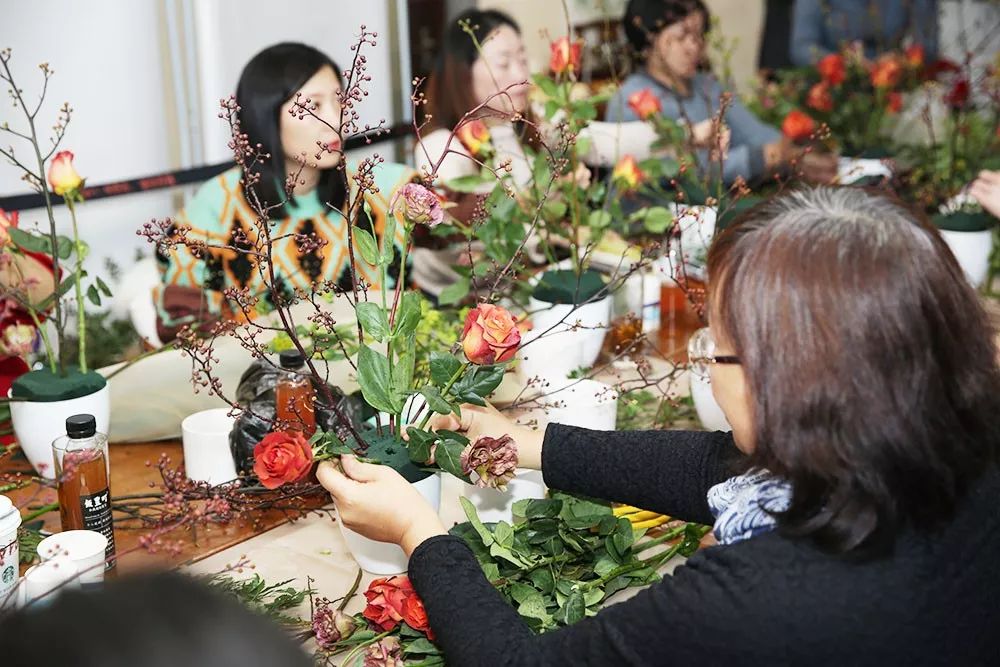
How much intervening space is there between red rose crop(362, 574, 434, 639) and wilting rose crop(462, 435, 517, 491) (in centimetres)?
Result: 13

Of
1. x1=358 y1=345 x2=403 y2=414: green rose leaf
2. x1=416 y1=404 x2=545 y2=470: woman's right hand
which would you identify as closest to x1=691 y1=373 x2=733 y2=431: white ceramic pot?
x1=416 y1=404 x2=545 y2=470: woman's right hand

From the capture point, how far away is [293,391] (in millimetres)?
1434

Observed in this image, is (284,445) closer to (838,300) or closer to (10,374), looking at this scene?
(838,300)

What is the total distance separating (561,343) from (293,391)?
0.48m

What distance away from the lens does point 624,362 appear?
6.24 feet

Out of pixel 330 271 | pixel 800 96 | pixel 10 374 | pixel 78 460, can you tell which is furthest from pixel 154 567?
pixel 800 96

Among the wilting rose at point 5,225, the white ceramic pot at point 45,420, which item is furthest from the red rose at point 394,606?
the wilting rose at point 5,225

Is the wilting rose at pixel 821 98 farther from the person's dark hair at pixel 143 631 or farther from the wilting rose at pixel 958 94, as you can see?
the person's dark hair at pixel 143 631

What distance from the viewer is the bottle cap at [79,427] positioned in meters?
1.27

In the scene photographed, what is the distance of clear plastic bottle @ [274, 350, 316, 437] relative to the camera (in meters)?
1.38

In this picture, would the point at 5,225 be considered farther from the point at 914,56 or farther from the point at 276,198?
the point at 914,56

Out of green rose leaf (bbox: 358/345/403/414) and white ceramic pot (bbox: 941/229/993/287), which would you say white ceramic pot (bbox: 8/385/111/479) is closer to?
green rose leaf (bbox: 358/345/403/414)

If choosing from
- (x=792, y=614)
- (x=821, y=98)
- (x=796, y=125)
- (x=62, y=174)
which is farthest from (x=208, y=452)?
(x=821, y=98)

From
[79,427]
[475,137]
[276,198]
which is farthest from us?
[276,198]
